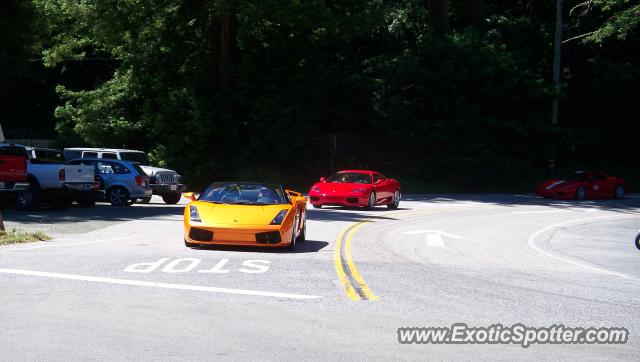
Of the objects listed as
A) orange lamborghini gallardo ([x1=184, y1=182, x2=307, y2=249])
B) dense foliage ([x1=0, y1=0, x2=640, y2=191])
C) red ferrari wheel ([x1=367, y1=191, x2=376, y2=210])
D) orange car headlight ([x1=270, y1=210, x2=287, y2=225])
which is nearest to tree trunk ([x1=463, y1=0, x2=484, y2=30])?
dense foliage ([x1=0, y1=0, x2=640, y2=191])

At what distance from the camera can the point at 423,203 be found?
107 feet

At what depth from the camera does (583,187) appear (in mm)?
39750

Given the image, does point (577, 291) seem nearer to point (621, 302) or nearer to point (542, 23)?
point (621, 302)

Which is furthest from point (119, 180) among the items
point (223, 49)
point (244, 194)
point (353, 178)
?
point (223, 49)

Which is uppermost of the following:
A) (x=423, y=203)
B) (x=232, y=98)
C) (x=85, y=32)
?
(x=85, y=32)

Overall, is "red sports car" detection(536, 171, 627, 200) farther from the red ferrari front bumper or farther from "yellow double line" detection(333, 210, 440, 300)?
"yellow double line" detection(333, 210, 440, 300)

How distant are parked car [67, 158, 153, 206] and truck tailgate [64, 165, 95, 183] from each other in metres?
1.39

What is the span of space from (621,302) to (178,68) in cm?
3431

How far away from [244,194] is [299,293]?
597 centimetres

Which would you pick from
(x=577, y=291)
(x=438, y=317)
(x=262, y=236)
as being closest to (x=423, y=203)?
(x=262, y=236)

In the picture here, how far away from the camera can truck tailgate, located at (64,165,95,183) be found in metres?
23.8

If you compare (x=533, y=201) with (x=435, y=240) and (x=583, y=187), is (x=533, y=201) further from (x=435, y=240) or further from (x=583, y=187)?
(x=435, y=240)

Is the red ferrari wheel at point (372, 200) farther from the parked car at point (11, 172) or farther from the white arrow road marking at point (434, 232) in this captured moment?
the parked car at point (11, 172)

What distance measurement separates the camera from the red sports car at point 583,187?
3931cm
